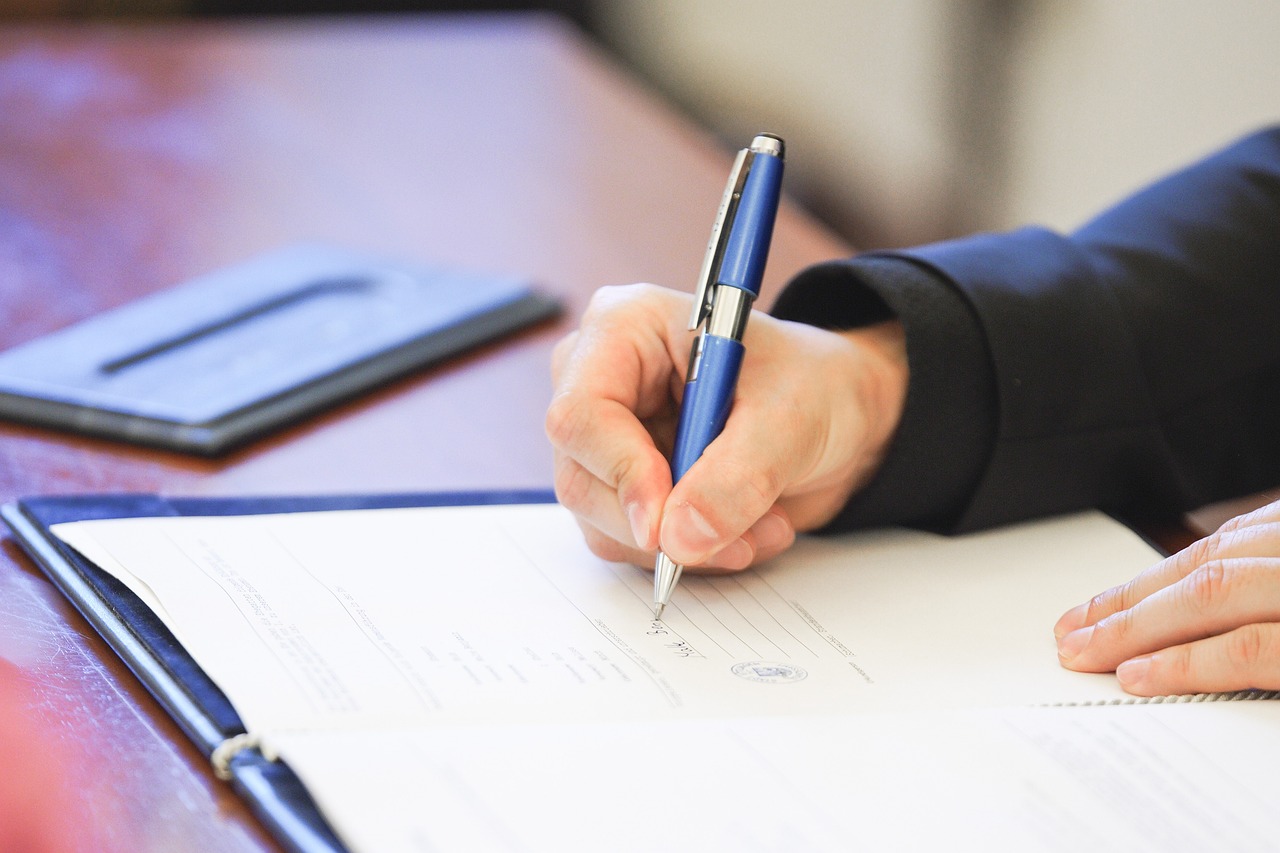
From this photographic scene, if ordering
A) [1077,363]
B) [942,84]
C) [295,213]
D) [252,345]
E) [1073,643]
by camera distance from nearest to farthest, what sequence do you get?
1. [1073,643]
2. [1077,363]
3. [252,345]
4. [295,213]
5. [942,84]

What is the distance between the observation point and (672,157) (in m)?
1.32

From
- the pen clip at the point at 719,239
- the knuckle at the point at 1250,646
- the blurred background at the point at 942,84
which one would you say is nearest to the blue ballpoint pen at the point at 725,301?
the pen clip at the point at 719,239

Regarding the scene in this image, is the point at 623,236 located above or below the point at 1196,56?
below

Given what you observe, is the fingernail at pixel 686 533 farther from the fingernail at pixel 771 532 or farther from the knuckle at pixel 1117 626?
the knuckle at pixel 1117 626

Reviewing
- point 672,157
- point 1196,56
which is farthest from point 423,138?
point 1196,56

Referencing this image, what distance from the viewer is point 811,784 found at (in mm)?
463

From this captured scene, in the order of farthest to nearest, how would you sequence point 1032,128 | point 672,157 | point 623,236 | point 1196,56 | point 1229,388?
point 1032,128 < point 1196,56 < point 672,157 < point 623,236 < point 1229,388

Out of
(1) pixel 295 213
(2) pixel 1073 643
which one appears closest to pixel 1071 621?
(2) pixel 1073 643

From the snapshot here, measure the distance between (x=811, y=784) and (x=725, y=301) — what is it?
0.25 metres

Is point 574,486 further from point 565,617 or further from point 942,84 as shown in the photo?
point 942,84

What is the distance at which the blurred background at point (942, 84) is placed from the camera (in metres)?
2.21

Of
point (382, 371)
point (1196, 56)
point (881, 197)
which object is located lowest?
point (881, 197)

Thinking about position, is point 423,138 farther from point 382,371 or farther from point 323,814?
point 323,814

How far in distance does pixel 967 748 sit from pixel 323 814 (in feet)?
0.78
